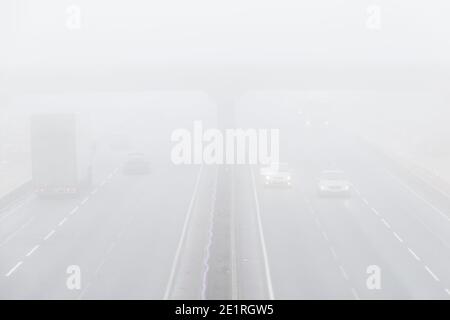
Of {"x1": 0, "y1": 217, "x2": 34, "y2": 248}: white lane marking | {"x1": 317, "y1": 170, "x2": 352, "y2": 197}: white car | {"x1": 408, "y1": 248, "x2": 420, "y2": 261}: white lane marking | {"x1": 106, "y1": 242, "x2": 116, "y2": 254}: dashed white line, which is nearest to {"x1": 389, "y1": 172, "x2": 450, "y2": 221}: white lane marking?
{"x1": 317, "y1": 170, "x2": 352, "y2": 197}: white car

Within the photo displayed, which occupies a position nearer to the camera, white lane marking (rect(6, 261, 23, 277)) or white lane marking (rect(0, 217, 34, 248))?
white lane marking (rect(6, 261, 23, 277))

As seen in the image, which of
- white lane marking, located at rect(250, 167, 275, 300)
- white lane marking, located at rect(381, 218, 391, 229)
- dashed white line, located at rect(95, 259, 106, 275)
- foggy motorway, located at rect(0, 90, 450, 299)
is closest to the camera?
white lane marking, located at rect(250, 167, 275, 300)

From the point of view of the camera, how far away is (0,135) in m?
79.1

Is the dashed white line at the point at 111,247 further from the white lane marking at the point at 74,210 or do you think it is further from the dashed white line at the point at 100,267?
the white lane marking at the point at 74,210

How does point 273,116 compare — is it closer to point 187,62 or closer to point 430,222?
point 187,62

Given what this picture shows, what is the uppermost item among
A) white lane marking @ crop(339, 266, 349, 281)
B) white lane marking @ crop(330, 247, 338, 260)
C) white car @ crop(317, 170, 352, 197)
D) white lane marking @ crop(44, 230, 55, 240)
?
white car @ crop(317, 170, 352, 197)

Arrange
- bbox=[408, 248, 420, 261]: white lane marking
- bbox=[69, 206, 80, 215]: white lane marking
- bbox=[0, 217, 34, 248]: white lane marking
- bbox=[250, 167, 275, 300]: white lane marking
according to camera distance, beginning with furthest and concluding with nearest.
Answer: bbox=[69, 206, 80, 215]: white lane marking, bbox=[0, 217, 34, 248]: white lane marking, bbox=[408, 248, 420, 261]: white lane marking, bbox=[250, 167, 275, 300]: white lane marking

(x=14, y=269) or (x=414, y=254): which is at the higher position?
(x=14, y=269)

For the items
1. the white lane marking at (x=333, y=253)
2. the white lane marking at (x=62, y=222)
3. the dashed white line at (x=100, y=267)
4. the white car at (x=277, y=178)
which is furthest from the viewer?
the white car at (x=277, y=178)

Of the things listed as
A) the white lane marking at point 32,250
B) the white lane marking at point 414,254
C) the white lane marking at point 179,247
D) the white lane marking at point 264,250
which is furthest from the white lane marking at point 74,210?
the white lane marking at point 414,254

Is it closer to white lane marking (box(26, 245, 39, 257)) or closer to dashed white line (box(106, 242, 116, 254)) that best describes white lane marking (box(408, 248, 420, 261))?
dashed white line (box(106, 242, 116, 254))

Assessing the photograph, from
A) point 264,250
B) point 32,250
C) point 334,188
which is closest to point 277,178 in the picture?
point 334,188

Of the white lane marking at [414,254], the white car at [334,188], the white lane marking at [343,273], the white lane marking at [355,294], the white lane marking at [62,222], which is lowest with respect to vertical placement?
the white lane marking at [414,254]

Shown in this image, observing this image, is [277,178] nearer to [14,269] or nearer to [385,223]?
[385,223]
